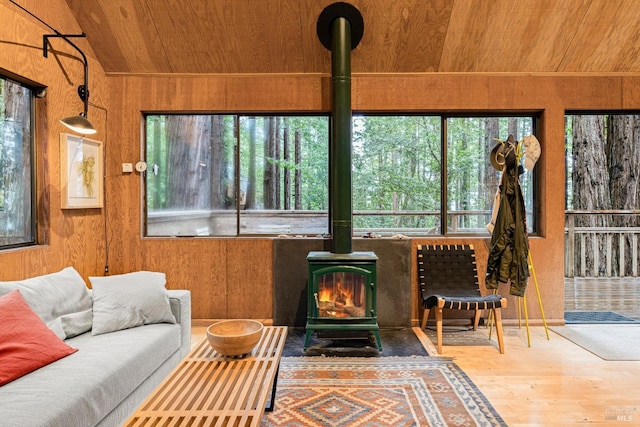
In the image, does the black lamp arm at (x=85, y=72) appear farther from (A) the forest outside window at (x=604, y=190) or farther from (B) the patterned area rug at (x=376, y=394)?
(A) the forest outside window at (x=604, y=190)

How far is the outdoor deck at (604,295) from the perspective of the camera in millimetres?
4594

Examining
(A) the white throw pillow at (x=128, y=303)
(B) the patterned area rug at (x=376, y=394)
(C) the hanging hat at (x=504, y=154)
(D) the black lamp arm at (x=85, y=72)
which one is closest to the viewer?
(B) the patterned area rug at (x=376, y=394)

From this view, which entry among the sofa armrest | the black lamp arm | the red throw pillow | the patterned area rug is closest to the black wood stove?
the patterned area rug

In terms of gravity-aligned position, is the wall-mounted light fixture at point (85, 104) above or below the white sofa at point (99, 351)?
above

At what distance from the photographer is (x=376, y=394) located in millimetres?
2498

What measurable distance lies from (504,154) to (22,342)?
3.81 metres

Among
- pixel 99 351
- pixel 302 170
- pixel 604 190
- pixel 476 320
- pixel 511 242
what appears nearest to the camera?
pixel 99 351

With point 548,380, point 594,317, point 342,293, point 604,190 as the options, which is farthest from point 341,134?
point 604,190

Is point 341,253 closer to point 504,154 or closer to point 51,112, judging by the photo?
point 504,154

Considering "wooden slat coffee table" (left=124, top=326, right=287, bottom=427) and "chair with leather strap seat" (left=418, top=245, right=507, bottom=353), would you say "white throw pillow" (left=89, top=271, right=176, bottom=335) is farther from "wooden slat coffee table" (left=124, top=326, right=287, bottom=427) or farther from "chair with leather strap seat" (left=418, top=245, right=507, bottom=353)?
"chair with leather strap seat" (left=418, top=245, right=507, bottom=353)

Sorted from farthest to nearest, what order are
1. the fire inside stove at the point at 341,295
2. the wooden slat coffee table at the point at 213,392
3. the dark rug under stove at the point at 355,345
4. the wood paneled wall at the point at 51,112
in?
the fire inside stove at the point at 341,295
the dark rug under stove at the point at 355,345
the wood paneled wall at the point at 51,112
the wooden slat coffee table at the point at 213,392

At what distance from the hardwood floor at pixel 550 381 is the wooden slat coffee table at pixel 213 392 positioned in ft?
4.76

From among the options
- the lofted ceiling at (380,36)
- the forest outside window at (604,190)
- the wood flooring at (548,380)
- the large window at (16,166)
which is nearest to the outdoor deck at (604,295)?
the forest outside window at (604,190)

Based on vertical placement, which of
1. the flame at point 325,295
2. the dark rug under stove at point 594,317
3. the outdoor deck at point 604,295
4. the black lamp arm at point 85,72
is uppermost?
the black lamp arm at point 85,72
